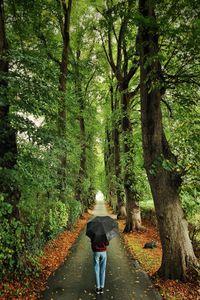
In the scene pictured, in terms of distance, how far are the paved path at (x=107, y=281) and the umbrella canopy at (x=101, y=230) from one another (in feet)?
4.56

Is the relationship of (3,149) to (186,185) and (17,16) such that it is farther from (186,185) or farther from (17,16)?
(17,16)

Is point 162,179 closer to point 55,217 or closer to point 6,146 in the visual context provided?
point 6,146

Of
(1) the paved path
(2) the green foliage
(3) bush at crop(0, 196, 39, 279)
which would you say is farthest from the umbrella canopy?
(2) the green foliage

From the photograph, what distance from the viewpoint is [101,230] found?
6.90 m

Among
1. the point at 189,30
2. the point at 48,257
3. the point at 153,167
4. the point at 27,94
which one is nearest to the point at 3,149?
the point at 27,94

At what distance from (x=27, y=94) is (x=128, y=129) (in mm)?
9816

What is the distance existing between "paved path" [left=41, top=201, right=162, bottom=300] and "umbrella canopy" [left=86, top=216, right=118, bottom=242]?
1.39m

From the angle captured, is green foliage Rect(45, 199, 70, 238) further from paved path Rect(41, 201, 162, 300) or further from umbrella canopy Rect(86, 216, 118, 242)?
umbrella canopy Rect(86, 216, 118, 242)

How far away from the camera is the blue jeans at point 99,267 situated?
6.91m

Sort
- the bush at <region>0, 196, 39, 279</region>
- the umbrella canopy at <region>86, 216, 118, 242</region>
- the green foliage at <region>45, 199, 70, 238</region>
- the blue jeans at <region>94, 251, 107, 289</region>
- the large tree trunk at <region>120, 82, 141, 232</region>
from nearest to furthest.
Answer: the bush at <region>0, 196, 39, 279</region>, the umbrella canopy at <region>86, 216, 118, 242</region>, the blue jeans at <region>94, 251, 107, 289</region>, the green foliage at <region>45, 199, 70, 238</region>, the large tree trunk at <region>120, 82, 141, 232</region>

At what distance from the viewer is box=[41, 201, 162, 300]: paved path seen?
258 inches

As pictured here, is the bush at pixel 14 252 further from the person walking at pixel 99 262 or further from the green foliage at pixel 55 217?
the green foliage at pixel 55 217

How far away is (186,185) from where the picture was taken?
293 inches

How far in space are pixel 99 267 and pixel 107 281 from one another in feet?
3.43
